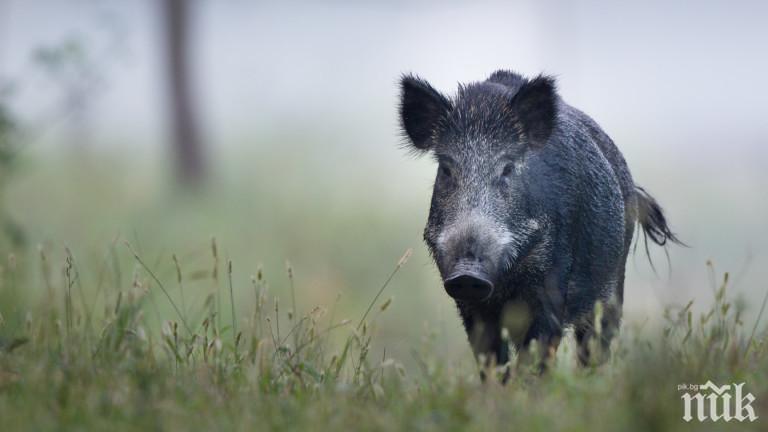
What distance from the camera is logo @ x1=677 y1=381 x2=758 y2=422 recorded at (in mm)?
3324

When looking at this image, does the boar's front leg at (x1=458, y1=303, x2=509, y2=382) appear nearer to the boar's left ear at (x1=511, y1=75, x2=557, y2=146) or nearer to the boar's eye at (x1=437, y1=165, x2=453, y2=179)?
A: the boar's eye at (x1=437, y1=165, x2=453, y2=179)

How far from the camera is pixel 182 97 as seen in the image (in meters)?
17.5

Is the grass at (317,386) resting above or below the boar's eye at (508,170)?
below

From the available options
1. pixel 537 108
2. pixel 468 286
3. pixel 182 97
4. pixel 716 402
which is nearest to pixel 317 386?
pixel 468 286

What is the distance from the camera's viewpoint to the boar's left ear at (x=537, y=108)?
523cm

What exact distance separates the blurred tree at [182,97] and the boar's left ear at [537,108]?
40.8 feet

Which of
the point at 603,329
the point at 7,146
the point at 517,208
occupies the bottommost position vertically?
the point at 603,329

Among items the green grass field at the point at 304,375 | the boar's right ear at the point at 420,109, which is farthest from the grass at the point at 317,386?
the boar's right ear at the point at 420,109

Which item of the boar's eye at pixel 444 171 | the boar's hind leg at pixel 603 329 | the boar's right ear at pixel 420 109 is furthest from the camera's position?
the boar's hind leg at pixel 603 329

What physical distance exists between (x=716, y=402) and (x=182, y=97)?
14.8 metres

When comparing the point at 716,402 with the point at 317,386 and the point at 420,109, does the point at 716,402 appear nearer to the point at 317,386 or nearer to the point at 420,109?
the point at 317,386

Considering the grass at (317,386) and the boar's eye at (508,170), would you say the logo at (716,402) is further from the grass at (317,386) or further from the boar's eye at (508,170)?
the boar's eye at (508,170)

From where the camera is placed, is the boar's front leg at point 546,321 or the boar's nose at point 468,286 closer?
the boar's nose at point 468,286

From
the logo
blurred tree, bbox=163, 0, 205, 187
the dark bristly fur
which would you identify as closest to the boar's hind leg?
the dark bristly fur
